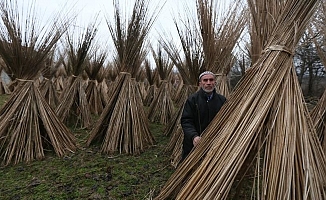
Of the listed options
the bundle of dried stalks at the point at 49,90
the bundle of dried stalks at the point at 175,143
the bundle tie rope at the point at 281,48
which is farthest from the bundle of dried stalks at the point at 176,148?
the bundle of dried stalks at the point at 49,90

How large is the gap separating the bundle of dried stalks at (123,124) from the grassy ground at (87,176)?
0.18 metres

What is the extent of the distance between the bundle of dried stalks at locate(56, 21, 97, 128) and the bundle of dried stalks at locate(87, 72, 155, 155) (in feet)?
3.90

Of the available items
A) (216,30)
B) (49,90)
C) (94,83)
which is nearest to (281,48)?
(216,30)

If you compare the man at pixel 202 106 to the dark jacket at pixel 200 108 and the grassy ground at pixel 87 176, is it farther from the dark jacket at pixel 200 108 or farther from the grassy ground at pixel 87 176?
the grassy ground at pixel 87 176

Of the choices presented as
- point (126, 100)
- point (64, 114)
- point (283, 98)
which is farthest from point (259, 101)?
point (64, 114)

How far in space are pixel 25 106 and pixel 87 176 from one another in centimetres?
118

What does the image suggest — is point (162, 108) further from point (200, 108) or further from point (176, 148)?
point (200, 108)

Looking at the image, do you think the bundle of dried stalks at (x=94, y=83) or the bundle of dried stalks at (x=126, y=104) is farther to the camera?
the bundle of dried stalks at (x=94, y=83)

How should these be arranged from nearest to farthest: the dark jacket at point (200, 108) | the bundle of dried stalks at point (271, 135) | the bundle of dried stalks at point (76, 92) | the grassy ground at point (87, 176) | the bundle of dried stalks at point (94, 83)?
1. the bundle of dried stalks at point (271, 135)
2. the dark jacket at point (200, 108)
3. the grassy ground at point (87, 176)
4. the bundle of dried stalks at point (76, 92)
5. the bundle of dried stalks at point (94, 83)

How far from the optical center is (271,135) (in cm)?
118

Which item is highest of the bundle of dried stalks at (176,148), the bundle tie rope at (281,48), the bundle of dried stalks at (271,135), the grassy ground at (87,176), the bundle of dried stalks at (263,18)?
the bundle of dried stalks at (263,18)

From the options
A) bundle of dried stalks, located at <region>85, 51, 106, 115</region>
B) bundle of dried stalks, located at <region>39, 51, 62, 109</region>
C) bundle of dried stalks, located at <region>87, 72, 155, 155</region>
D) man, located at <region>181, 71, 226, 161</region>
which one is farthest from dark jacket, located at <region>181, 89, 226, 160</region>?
bundle of dried stalks, located at <region>39, 51, 62, 109</region>

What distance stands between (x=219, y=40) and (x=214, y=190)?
1993 millimetres

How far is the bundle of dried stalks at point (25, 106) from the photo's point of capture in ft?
9.64
